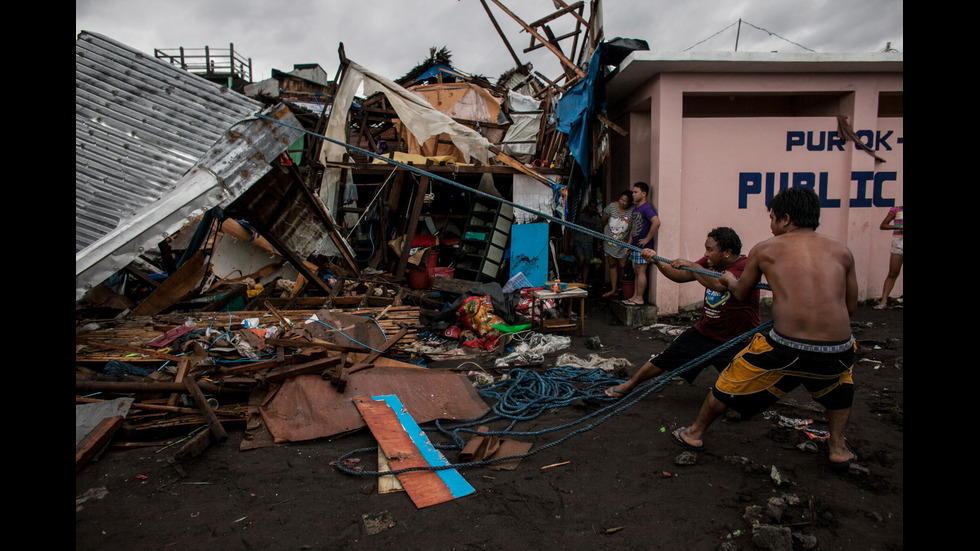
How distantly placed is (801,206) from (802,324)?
711 millimetres

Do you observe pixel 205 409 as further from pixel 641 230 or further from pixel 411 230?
pixel 641 230

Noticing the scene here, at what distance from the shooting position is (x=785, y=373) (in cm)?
308

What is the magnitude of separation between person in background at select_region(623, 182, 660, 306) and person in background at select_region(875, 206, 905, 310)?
334cm

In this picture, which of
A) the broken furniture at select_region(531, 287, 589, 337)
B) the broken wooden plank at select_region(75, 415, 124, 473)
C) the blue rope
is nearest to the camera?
the broken wooden plank at select_region(75, 415, 124, 473)

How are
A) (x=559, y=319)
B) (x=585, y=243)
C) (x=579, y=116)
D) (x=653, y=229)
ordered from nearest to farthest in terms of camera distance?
(x=559, y=319) → (x=653, y=229) → (x=579, y=116) → (x=585, y=243)

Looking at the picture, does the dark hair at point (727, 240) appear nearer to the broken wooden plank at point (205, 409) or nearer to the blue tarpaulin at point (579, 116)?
the broken wooden plank at point (205, 409)

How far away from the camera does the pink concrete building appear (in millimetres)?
7598

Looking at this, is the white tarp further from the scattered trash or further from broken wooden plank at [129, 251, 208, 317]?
the scattered trash

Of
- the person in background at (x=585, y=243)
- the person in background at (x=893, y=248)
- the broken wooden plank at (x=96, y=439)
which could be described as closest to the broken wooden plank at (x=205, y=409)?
the broken wooden plank at (x=96, y=439)

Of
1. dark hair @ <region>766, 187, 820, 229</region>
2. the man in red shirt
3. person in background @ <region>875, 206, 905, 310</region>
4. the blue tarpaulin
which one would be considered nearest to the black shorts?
the man in red shirt

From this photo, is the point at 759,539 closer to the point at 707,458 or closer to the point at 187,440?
the point at 707,458

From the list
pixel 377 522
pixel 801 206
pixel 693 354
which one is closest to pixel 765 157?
pixel 693 354

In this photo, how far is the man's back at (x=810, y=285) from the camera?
9.76ft

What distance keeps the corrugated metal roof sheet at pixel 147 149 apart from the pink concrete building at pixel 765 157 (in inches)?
211
